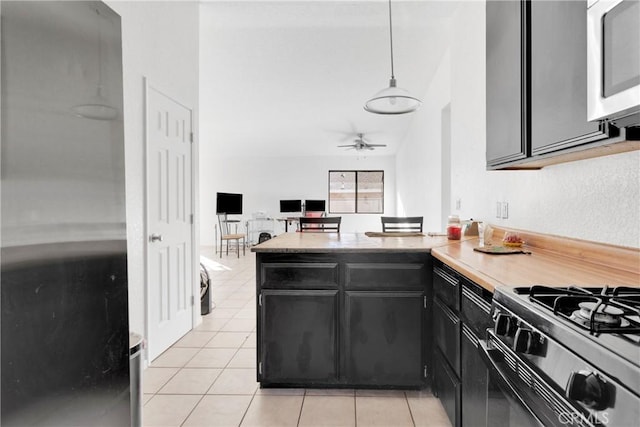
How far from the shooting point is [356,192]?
400 inches

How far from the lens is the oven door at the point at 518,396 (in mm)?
724

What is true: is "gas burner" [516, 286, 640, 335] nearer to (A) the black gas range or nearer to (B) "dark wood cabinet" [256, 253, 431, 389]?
(A) the black gas range

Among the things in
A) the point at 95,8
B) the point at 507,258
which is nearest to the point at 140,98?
the point at 95,8

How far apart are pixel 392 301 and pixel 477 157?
1.58 meters

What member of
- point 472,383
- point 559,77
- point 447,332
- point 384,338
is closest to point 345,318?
point 384,338

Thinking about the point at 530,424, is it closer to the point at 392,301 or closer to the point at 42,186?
the point at 392,301

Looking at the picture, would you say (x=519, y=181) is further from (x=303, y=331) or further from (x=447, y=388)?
(x=303, y=331)

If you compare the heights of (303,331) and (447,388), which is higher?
(303,331)

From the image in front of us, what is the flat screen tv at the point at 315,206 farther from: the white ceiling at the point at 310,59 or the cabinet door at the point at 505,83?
the cabinet door at the point at 505,83

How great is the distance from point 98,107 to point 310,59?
405 centimetres

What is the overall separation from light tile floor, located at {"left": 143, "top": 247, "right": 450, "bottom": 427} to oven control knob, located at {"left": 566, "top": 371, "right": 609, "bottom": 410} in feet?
4.63

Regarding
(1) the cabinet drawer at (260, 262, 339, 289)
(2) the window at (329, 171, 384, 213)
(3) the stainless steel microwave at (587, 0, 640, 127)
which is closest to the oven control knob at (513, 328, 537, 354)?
(3) the stainless steel microwave at (587, 0, 640, 127)

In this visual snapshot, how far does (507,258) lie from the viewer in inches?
66.7

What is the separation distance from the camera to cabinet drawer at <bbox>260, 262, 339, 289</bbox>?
80.9 inches
